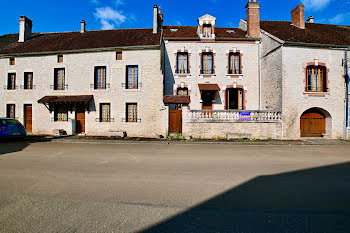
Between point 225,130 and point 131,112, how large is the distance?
723cm

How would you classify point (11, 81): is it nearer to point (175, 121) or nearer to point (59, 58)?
point (59, 58)

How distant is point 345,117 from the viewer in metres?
11.9

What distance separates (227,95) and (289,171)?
32.1ft

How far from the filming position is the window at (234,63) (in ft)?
46.2

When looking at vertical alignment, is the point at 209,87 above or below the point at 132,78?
below

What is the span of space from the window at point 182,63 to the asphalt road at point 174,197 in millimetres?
10373

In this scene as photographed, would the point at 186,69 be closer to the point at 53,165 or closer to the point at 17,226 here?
the point at 53,165

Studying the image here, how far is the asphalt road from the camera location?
2.36 m

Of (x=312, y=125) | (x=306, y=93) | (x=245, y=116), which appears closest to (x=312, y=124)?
(x=312, y=125)

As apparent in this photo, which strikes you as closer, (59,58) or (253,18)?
(59,58)

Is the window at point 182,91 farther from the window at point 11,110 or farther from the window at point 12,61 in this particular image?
the window at point 12,61

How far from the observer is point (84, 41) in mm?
14836

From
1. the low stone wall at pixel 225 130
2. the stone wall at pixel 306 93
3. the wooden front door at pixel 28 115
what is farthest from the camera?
the wooden front door at pixel 28 115

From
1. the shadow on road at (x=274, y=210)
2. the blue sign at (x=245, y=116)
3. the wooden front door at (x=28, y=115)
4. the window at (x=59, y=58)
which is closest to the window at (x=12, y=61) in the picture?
the wooden front door at (x=28, y=115)
